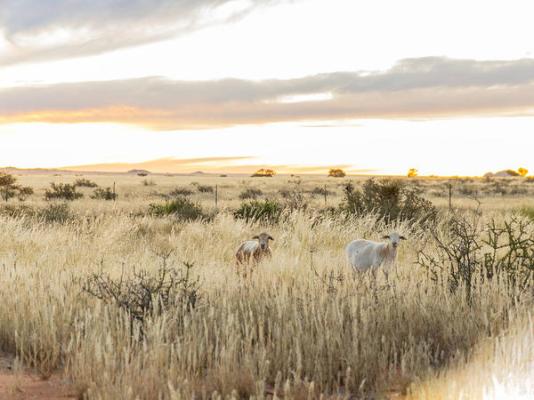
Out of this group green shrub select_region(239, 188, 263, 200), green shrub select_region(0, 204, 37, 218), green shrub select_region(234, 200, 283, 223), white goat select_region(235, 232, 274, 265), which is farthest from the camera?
green shrub select_region(239, 188, 263, 200)

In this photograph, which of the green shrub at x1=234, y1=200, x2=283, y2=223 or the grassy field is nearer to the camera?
the grassy field

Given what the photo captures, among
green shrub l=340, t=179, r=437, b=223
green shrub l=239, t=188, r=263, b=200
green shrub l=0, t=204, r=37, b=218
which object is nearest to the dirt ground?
green shrub l=340, t=179, r=437, b=223

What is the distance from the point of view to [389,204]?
17.8 meters

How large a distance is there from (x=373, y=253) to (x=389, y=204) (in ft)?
25.0

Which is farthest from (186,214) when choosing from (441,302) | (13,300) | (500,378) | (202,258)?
(500,378)

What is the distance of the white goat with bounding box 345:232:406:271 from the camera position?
10.1 meters

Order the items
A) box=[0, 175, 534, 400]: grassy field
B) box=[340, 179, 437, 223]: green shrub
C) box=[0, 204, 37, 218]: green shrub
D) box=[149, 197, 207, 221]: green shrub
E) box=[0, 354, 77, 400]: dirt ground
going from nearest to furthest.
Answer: box=[0, 175, 534, 400]: grassy field < box=[0, 354, 77, 400]: dirt ground < box=[340, 179, 437, 223]: green shrub < box=[0, 204, 37, 218]: green shrub < box=[149, 197, 207, 221]: green shrub

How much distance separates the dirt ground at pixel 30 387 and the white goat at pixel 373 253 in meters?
5.38

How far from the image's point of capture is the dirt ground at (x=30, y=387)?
17.5ft

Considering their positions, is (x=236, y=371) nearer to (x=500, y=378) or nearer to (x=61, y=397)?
(x=61, y=397)

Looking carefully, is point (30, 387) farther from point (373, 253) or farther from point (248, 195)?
point (248, 195)

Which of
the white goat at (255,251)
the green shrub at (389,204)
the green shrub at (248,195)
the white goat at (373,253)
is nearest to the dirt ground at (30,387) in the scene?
the white goat at (255,251)

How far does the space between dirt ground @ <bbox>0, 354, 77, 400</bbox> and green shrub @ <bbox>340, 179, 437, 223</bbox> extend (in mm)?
11673

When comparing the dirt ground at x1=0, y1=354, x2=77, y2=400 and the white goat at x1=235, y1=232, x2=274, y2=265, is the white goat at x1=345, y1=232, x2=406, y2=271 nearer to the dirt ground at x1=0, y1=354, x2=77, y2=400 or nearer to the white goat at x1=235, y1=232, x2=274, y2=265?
the white goat at x1=235, y1=232, x2=274, y2=265
